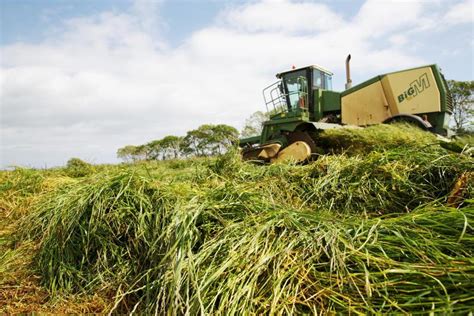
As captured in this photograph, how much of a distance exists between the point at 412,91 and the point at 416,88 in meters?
0.09

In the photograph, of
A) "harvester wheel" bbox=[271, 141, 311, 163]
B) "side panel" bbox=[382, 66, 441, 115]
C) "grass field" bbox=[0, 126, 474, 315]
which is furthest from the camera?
"side panel" bbox=[382, 66, 441, 115]

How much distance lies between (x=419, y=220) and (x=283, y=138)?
17.5 feet

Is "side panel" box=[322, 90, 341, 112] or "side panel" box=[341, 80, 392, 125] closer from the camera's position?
"side panel" box=[341, 80, 392, 125]

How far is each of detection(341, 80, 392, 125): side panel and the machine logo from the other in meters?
0.37

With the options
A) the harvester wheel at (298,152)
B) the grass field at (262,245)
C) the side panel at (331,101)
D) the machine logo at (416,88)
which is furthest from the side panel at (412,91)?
the grass field at (262,245)

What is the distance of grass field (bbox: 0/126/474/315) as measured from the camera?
134 cm

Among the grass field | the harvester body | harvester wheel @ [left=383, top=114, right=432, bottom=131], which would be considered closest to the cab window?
the harvester body

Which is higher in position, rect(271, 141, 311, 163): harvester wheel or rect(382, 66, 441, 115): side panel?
rect(382, 66, 441, 115): side panel

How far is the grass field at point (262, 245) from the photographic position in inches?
52.9

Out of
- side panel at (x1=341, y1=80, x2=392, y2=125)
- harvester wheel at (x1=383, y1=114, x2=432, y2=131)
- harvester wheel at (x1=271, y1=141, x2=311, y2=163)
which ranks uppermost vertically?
side panel at (x1=341, y1=80, x2=392, y2=125)

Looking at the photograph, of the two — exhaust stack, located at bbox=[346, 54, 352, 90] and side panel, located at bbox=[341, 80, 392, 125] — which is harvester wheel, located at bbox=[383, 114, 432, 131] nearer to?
side panel, located at bbox=[341, 80, 392, 125]

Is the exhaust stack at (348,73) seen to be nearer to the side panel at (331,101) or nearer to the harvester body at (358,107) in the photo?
Result: the harvester body at (358,107)

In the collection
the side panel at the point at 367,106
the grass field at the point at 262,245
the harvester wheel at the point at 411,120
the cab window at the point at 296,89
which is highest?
the cab window at the point at 296,89

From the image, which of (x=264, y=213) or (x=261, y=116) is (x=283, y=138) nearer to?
(x=264, y=213)
